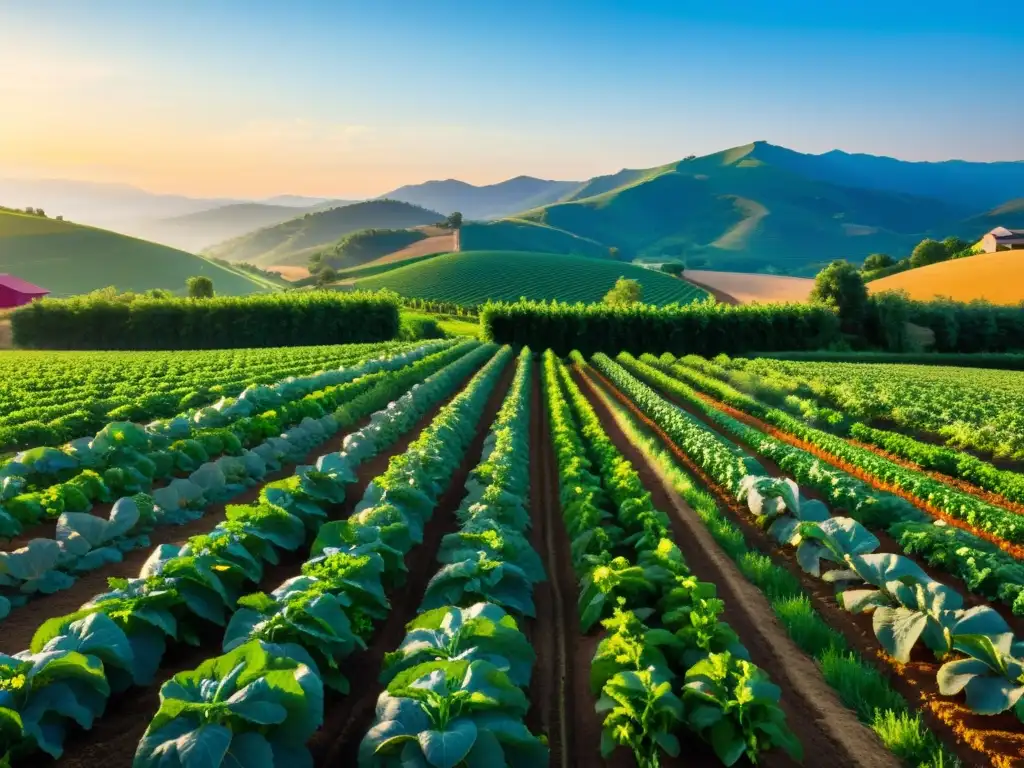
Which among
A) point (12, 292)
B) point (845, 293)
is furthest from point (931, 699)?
point (12, 292)

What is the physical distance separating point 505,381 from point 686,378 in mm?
7987

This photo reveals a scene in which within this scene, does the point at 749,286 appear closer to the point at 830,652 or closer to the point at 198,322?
the point at 198,322

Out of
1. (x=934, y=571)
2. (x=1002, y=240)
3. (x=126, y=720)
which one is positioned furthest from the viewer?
(x=1002, y=240)

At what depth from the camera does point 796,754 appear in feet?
13.2

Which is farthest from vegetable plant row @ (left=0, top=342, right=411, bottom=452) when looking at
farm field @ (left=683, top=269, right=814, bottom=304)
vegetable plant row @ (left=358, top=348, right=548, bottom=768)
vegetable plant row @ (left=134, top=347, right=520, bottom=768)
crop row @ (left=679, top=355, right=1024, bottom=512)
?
farm field @ (left=683, top=269, right=814, bottom=304)

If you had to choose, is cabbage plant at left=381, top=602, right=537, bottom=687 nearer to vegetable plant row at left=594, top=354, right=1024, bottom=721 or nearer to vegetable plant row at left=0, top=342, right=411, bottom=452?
vegetable plant row at left=594, top=354, right=1024, bottom=721

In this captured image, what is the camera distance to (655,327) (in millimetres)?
43344

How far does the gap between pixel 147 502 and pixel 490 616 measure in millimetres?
5400

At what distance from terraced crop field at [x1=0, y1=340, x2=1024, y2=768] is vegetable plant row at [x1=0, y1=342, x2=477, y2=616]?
0.04 m

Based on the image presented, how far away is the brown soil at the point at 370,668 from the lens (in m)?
4.25

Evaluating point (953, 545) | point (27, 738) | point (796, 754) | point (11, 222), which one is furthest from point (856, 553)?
point (11, 222)

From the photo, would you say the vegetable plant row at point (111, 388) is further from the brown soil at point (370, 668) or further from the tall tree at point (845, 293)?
the tall tree at point (845, 293)

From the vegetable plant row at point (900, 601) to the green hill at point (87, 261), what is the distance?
13841 cm

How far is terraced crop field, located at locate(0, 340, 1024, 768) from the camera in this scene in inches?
146
